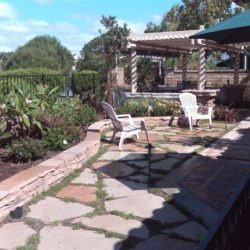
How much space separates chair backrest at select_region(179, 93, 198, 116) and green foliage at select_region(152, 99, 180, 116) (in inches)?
43.7

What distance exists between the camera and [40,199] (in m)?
5.01

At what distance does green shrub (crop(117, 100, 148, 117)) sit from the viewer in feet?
36.8

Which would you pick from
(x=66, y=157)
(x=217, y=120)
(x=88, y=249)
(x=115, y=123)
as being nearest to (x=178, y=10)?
(x=217, y=120)

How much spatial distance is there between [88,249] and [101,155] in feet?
12.2

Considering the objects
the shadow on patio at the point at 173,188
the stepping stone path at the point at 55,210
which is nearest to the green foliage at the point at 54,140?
the shadow on patio at the point at 173,188

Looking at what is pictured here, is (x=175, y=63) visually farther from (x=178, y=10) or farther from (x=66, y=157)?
(x=66, y=157)

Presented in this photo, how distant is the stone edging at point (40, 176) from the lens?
4.50 metres

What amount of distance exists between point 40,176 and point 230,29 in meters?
2.71

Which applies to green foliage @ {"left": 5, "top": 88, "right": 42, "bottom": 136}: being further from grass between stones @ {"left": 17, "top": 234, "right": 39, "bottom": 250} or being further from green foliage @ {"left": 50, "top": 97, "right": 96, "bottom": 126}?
grass between stones @ {"left": 17, "top": 234, "right": 39, "bottom": 250}

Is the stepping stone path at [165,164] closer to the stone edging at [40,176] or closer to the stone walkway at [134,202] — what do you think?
the stone walkway at [134,202]

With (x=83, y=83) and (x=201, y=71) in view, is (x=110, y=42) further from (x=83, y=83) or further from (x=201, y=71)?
(x=201, y=71)

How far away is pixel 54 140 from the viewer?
6.96 m

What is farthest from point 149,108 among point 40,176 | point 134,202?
point 134,202

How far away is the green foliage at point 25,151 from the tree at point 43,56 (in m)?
32.2
